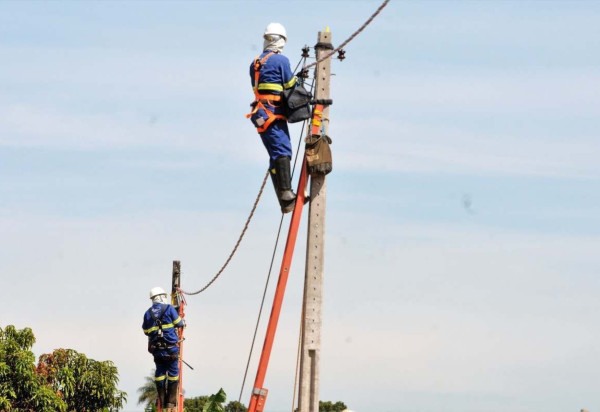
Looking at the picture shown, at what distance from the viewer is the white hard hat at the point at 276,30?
49.4ft

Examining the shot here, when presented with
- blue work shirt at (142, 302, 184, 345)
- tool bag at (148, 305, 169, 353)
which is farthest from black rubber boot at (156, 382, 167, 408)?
blue work shirt at (142, 302, 184, 345)

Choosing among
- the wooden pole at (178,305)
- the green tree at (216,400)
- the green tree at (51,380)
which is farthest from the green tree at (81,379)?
the green tree at (216,400)

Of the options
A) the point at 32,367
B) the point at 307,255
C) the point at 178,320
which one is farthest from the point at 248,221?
the point at 32,367

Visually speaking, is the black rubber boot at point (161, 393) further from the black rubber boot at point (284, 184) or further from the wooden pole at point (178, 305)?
the black rubber boot at point (284, 184)

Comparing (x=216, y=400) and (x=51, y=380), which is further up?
(x=51, y=380)

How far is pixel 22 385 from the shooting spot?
37.8 metres

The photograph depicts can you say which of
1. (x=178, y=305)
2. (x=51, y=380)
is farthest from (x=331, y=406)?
(x=178, y=305)

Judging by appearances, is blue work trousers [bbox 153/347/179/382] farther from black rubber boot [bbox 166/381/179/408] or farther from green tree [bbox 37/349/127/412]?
green tree [bbox 37/349/127/412]

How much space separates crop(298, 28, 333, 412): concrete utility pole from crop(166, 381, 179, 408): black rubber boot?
8649 mm

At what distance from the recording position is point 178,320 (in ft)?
72.7

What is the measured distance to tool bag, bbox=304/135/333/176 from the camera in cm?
1498

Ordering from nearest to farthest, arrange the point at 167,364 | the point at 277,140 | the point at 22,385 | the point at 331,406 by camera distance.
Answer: the point at 277,140, the point at 167,364, the point at 22,385, the point at 331,406

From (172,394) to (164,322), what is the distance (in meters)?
1.81

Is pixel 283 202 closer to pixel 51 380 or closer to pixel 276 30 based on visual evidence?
pixel 276 30
